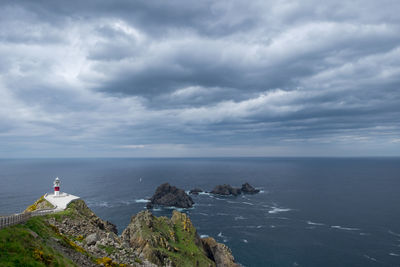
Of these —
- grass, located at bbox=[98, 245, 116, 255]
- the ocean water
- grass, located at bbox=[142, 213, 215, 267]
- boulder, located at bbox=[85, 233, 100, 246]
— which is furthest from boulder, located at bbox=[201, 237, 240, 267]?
boulder, located at bbox=[85, 233, 100, 246]

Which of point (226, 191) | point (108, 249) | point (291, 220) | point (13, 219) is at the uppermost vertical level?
point (13, 219)

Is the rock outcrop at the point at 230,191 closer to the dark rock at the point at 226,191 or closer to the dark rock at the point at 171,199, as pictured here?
the dark rock at the point at 226,191

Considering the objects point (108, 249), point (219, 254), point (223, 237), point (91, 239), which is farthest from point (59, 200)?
point (223, 237)

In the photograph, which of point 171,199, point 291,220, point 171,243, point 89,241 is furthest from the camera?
point 171,199

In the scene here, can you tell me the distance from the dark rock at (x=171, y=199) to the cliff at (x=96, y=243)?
62.1 meters

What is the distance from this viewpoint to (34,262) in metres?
18.3

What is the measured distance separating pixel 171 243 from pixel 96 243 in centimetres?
2854

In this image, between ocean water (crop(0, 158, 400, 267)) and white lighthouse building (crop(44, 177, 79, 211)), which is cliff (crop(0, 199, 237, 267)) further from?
ocean water (crop(0, 158, 400, 267))

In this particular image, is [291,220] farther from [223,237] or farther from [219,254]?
[219,254]

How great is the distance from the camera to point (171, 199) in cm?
13462

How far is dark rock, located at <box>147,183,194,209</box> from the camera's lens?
131750 millimetres

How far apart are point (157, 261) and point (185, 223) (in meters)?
25.3

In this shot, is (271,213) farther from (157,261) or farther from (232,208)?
(157,261)

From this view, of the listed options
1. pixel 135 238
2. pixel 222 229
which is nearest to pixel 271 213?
pixel 222 229
